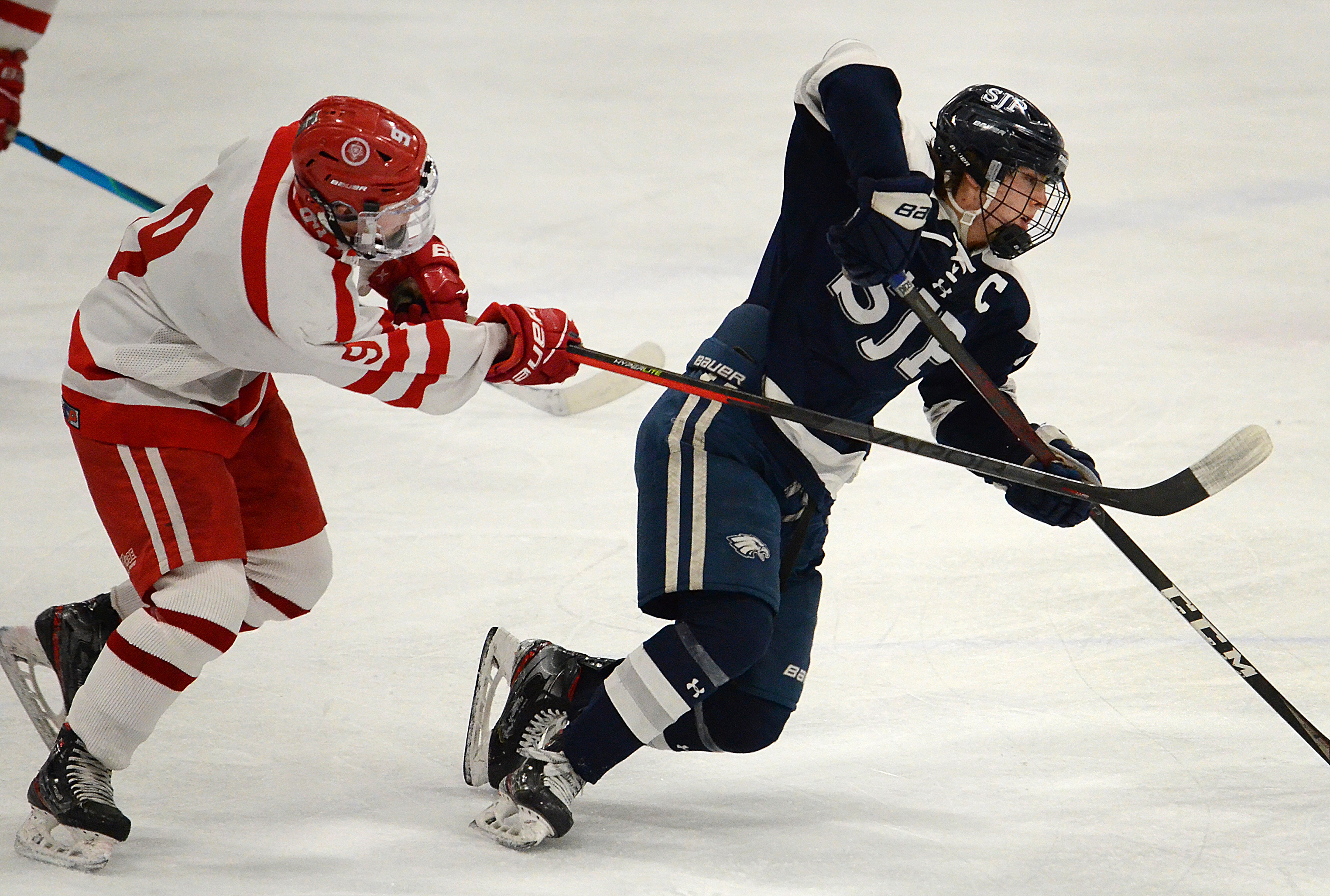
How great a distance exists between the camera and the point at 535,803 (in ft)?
6.79

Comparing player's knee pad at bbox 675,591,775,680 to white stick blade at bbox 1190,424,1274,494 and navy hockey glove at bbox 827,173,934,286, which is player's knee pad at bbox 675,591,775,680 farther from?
white stick blade at bbox 1190,424,1274,494

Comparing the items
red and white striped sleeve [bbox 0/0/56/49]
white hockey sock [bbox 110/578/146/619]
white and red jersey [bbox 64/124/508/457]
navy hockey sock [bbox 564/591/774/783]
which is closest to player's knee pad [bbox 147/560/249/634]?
white and red jersey [bbox 64/124/508/457]

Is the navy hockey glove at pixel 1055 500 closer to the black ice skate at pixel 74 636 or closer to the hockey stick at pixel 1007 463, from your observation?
the hockey stick at pixel 1007 463

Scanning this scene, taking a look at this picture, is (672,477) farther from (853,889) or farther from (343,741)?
(343,741)

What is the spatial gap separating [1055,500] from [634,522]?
55.3 inches

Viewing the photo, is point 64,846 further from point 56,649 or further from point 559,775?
point 559,775

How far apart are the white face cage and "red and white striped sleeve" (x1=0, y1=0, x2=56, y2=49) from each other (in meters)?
1.11

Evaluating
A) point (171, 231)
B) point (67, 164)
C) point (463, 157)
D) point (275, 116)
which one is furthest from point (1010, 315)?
point (275, 116)

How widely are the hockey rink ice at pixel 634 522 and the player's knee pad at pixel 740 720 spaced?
0.38 ft

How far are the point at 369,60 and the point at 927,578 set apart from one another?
16.4 feet

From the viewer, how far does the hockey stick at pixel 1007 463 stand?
2.12 m

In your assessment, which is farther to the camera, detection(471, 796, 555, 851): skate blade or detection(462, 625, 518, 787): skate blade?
detection(462, 625, 518, 787): skate blade

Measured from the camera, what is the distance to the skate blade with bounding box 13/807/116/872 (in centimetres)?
195

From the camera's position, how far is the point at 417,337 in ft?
6.59
